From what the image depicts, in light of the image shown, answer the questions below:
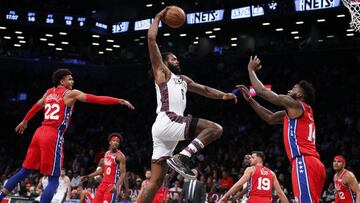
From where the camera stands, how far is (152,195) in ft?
21.8

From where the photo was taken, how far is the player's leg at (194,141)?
6.23m

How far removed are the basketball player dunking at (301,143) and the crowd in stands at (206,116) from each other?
28.6ft

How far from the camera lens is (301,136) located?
7.18 m

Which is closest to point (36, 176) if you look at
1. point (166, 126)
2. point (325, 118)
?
point (325, 118)

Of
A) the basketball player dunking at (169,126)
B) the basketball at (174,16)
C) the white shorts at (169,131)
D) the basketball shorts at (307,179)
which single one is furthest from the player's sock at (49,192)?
the basketball shorts at (307,179)

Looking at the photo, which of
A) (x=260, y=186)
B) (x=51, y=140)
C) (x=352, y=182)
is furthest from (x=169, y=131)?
(x=352, y=182)

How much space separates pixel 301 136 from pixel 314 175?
0.52m

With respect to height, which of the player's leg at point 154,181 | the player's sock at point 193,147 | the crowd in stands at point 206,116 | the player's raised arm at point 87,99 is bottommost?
the crowd in stands at point 206,116

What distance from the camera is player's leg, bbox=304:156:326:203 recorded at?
696 cm

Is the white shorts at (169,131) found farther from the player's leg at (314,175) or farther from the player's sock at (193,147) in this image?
the player's leg at (314,175)

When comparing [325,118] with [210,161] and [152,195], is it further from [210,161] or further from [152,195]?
[152,195]

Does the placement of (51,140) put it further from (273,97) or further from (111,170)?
(111,170)

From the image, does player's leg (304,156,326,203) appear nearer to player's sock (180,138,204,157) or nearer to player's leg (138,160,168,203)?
player's sock (180,138,204,157)

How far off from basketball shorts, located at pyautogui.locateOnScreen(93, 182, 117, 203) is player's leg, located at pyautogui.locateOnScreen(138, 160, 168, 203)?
448 cm
